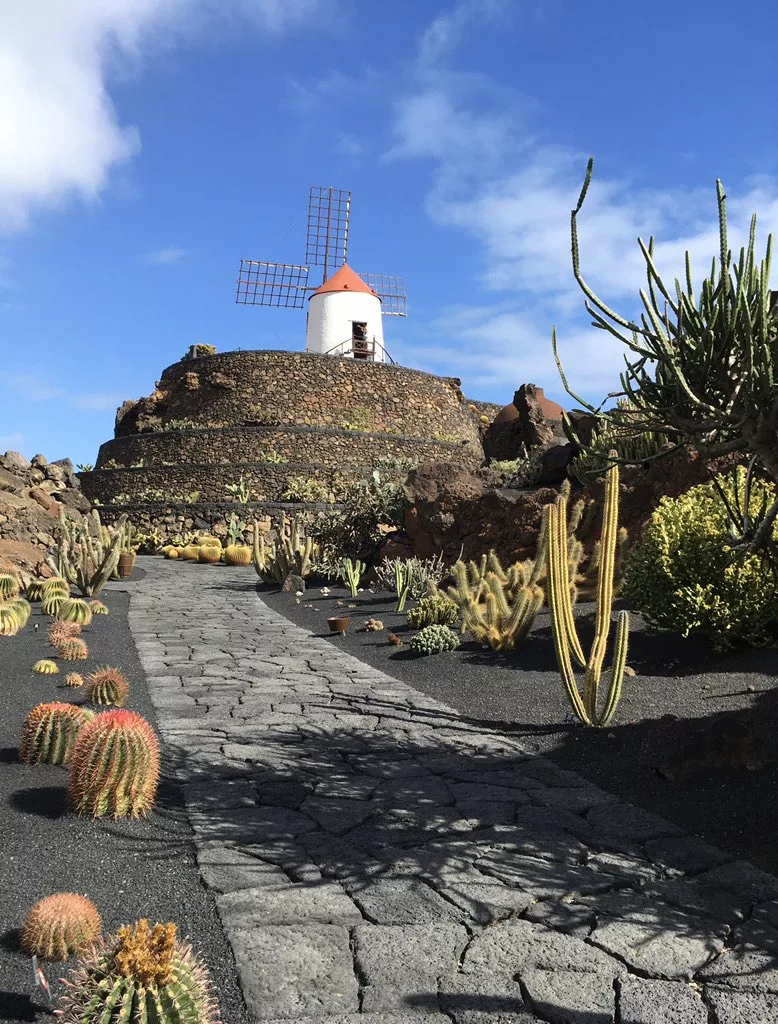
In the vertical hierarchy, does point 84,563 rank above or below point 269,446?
below

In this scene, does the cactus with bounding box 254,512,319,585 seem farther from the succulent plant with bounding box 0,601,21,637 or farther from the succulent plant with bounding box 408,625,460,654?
the succulent plant with bounding box 408,625,460,654

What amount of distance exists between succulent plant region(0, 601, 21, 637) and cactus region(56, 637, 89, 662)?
1.67m

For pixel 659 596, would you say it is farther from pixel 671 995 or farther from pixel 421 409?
pixel 421 409

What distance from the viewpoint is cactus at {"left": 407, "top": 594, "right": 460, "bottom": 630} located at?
34.7 feet

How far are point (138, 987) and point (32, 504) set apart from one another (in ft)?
56.2

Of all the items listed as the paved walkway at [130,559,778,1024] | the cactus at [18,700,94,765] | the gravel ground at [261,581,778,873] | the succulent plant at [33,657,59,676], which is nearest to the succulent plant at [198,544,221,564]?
the gravel ground at [261,581,778,873]

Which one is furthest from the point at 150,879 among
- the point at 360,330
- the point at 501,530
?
the point at 360,330

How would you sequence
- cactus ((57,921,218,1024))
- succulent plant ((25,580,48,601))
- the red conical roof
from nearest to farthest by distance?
cactus ((57,921,218,1024)), succulent plant ((25,580,48,601)), the red conical roof

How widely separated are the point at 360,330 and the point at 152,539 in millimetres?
16399

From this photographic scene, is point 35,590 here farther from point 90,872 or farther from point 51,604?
point 90,872

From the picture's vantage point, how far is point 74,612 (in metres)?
11.4

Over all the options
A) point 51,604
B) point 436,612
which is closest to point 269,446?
point 51,604

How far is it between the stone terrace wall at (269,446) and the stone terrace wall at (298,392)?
105 cm

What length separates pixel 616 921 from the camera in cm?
348
